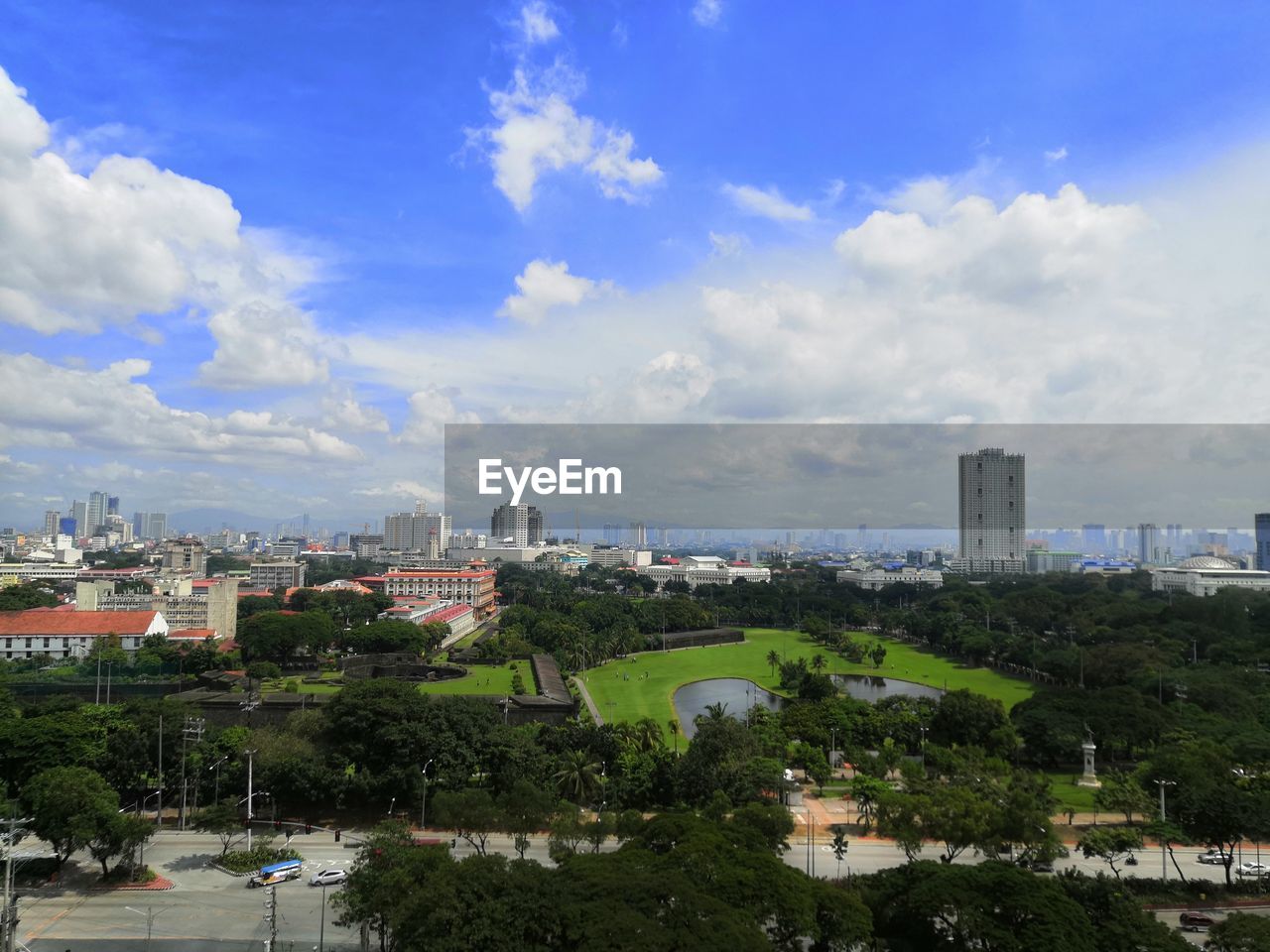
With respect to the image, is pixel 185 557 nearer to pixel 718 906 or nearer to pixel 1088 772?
pixel 1088 772

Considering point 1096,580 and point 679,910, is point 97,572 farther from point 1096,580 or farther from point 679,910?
point 1096,580

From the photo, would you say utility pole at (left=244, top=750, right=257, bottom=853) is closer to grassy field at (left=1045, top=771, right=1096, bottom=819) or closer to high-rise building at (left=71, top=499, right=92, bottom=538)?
grassy field at (left=1045, top=771, right=1096, bottom=819)

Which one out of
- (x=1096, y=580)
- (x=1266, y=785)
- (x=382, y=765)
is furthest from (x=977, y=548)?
(x=382, y=765)

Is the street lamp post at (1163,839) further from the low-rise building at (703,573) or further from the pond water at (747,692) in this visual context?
the low-rise building at (703,573)

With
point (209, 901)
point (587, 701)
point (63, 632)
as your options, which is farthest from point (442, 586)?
point (209, 901)

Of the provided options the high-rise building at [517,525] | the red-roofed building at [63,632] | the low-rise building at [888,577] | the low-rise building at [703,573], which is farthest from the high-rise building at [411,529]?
the red-roofed building at [63,632]

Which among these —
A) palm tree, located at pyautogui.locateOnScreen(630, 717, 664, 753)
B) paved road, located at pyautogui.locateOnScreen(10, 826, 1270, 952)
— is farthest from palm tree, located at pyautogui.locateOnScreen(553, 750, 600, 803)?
palm tree, located at pyautogui.locateOnScreen(630, 717, 664, 753)
